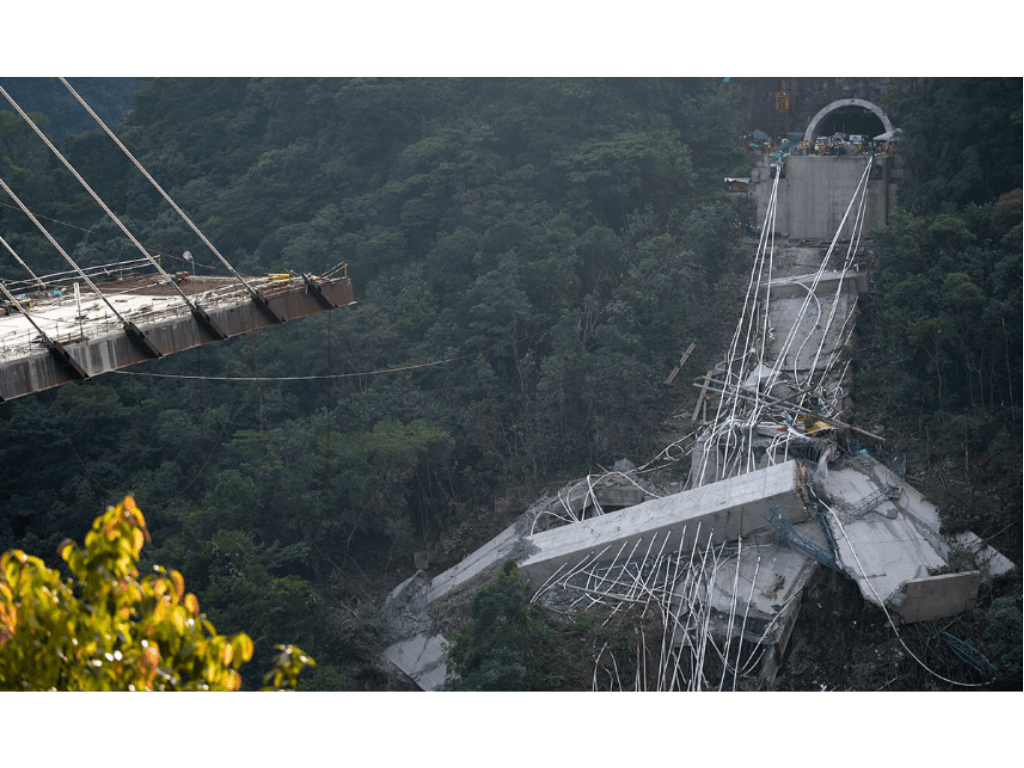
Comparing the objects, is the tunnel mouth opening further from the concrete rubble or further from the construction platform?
the construction platform

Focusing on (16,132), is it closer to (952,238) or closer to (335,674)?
(335,674)

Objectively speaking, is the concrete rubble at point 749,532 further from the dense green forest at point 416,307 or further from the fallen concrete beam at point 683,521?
the dense green forest at point 416,307

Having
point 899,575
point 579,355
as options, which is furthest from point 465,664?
point 579,355

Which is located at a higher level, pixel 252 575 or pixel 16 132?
pixel 16 132

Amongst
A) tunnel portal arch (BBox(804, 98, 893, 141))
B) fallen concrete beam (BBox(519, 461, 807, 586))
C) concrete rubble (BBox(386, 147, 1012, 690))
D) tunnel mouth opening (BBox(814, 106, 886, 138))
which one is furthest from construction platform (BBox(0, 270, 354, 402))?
tunnel mouth opening (BBox(814, 106, 886, 138))

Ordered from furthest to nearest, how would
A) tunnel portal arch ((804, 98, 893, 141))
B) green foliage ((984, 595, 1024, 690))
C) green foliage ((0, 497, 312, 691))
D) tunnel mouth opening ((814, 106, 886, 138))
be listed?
tunnel mouth opening ((814, 106, 886, 138)), tunnel portal arch ((804, 98, 893, 141)), green foliage ((984, 595, 1024, 690)), green foliage ((0, 497, 312, 691))

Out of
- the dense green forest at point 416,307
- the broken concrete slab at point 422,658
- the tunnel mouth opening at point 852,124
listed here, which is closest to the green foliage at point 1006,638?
the dense green forest at point 416,307

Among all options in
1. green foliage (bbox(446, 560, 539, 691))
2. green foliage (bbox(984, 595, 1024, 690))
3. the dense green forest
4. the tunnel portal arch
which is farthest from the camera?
the tunnel portal arch
